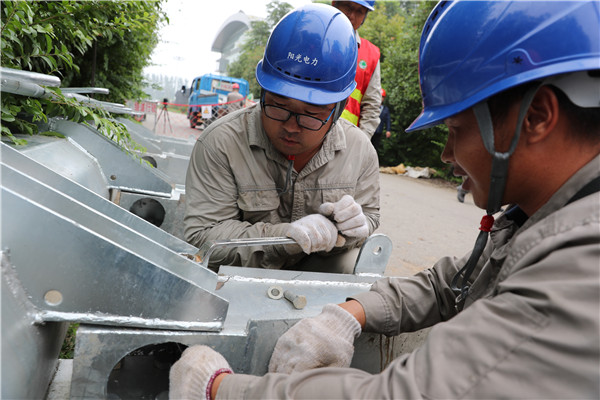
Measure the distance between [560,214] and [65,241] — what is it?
3.49 feet

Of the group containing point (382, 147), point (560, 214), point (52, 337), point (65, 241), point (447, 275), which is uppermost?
point (560, 214)

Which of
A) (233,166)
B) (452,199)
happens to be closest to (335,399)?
(233,166)

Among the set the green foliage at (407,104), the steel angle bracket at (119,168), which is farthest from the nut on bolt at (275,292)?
the green foliage at (407,104)

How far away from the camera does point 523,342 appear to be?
0.77 metres

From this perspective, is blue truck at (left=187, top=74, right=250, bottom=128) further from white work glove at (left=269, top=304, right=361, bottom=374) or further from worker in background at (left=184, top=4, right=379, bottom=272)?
white work glove at (left=269, top=304, right=361, bottom=374)

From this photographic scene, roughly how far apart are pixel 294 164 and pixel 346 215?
16.6 inches

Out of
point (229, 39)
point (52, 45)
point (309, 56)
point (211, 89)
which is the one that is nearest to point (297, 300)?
point (309, 56)

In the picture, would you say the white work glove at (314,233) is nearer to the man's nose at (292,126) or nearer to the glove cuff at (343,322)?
the man's nose at (292,126)

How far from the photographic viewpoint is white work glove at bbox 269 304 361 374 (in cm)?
119

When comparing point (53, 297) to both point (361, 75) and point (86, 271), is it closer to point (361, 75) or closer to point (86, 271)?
point (86, 271)

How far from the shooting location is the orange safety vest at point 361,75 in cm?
362

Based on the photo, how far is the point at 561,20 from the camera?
98 centimetres

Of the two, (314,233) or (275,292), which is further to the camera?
(314,233)

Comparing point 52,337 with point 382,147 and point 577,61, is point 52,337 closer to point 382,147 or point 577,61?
point 577,61
